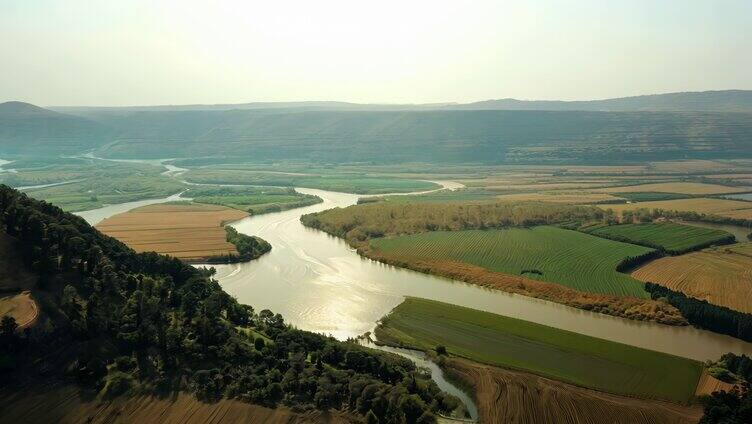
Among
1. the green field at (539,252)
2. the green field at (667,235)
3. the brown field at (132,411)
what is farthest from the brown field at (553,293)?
the brown field at (132,411)

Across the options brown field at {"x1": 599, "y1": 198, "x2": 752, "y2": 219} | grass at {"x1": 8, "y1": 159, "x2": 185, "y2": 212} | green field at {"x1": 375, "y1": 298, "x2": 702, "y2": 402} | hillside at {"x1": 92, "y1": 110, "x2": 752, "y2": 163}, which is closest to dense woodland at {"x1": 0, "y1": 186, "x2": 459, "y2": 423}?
green field at {"x1": 375, "y1": 298, "x2": 702, "y2": 402}

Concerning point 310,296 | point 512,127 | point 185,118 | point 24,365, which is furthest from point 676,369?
point 185,118

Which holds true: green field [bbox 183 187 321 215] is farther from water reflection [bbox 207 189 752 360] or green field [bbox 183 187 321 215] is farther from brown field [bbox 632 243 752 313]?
brown field [bbox 632 243 752 313]

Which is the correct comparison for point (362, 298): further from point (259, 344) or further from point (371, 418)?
point (371, 418)

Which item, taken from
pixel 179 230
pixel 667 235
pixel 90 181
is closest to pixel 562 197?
pixel 667 235

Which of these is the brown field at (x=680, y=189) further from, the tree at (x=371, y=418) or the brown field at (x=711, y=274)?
the tree at (x=371, y=418)
